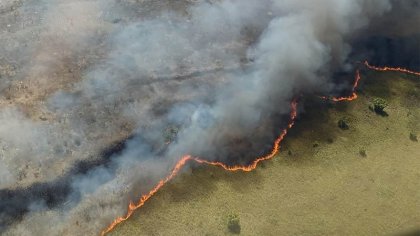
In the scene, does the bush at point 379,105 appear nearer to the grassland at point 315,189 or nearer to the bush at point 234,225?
the grassland at point 315,189

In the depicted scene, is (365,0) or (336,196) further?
(365,0)

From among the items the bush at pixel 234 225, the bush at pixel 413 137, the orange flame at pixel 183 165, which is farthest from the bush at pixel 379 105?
the bush at pixel 234 225

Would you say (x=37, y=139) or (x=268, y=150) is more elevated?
(x=37, y=139)

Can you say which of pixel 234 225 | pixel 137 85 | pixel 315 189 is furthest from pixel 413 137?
pixel 137 85

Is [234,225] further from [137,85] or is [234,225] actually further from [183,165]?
[137,85]

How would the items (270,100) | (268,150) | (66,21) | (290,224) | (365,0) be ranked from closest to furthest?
1. (290,224)
2. (268,150)
3. (270,100)
4. (66,21)
5. (365,0)

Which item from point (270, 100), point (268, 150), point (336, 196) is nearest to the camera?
point (336, 196)

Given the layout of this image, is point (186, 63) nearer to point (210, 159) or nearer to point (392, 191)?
point (210, 159)

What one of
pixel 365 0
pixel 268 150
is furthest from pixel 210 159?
pixel 365 0
